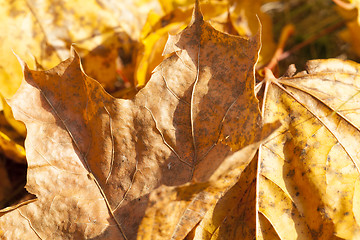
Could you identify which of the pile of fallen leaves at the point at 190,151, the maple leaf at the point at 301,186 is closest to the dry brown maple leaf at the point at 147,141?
the pile of fallen leaves at the point at 190,151

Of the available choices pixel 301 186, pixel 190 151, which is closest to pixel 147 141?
pixel 190 151

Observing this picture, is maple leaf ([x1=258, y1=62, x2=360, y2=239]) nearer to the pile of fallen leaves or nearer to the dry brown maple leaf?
the pile of fallen leaves

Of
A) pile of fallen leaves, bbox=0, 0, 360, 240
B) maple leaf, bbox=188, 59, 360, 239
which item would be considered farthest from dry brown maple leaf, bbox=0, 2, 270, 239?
maple leaf, bbox=188, 59, 360, 239

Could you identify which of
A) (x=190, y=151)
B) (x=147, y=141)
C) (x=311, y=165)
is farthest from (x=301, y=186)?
(x=147, y=141)

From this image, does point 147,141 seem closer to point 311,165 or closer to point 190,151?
point 190,151

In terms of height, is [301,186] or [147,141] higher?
[147,141]

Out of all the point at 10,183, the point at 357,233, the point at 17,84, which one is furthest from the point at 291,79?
the point at 10,183

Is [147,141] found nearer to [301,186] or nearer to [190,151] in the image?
[190,151]

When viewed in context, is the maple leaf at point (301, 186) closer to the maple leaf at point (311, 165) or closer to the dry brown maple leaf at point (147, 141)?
the maple leaf at point (311, 165)
